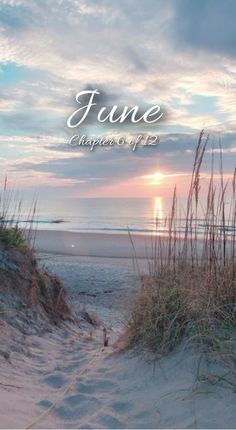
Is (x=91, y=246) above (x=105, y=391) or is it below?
above

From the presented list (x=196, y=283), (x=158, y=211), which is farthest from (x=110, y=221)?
(x=196, y=283)

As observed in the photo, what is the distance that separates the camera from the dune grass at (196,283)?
3.62 meters

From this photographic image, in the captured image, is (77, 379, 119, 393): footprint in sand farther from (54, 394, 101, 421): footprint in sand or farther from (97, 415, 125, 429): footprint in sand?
(97, 415, 125, 429): footprint in sand

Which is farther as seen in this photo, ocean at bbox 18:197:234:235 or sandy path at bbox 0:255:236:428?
ocean at bbox 18:197:234:235

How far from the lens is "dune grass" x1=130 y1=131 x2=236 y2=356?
3621 mm

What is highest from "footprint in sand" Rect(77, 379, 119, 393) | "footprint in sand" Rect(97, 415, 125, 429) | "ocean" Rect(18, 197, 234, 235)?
"ocean" Rect(18, 197, 234, 235)

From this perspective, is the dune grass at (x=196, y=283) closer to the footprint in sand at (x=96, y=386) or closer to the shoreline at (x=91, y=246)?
the footprint in sand at (x=96, y=386)

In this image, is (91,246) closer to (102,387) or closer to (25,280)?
(25,280)

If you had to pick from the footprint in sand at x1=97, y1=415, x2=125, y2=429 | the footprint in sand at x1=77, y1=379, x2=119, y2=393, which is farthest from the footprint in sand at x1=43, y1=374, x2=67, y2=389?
the footprint in sand at x1=97, y1=415, x2=125, y2=429

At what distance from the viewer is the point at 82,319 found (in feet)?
21.0

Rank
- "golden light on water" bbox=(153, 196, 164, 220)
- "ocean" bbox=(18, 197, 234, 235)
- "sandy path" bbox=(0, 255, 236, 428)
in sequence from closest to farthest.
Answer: "sandy path" bbox=(0, 255, 236, 428) → "golden light on water" bbox=(153, 196, 164, 220) → "ocean" bbox=(18, 197, 234, 235)

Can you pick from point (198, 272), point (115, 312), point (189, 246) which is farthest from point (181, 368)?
point (115, 312)

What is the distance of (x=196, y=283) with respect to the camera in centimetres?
403

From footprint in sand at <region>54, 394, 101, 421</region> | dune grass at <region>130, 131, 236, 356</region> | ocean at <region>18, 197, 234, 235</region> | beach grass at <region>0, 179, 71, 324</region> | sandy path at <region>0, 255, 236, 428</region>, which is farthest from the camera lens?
ocean at <region>18, 197, 234, 235</region>
